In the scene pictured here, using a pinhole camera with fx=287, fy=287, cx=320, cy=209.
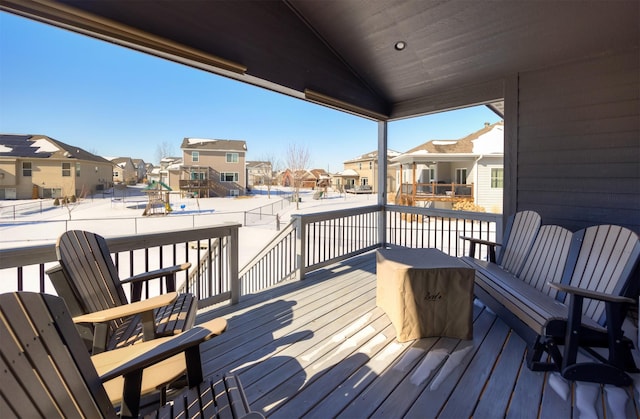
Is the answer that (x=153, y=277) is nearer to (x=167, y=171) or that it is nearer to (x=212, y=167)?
(x=167, y=171)

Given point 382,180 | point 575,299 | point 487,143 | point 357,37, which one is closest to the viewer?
point 575,299

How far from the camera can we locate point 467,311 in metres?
2.27

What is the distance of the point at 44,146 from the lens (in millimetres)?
2488

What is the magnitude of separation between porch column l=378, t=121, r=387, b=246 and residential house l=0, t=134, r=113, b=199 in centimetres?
407

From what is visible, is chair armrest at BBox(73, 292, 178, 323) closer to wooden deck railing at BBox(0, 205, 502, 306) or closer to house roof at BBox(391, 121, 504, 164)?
wooden deck railing at BBox(0, 205, 502, 306)

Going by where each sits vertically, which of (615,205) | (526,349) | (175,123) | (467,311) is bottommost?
(526,349)

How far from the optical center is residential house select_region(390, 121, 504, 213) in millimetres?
9273

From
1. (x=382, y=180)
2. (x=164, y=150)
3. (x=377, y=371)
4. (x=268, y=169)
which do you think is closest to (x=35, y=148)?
(x=164, y=150)

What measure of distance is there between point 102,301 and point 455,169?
11.6 metres

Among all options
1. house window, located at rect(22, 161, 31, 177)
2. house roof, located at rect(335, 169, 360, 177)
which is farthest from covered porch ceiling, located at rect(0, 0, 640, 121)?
house roof, located at rect(335, 169, 360, 177)

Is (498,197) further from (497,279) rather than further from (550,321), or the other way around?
(550,321)

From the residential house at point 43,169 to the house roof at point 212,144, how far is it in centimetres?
231

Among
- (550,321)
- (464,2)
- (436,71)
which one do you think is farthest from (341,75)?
(550,321)

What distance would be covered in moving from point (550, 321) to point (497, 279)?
0.75 metres
